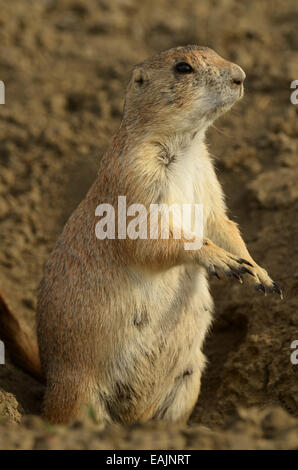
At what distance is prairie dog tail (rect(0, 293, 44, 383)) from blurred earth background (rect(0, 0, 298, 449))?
85mm

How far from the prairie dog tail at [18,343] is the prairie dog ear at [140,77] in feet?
5.76

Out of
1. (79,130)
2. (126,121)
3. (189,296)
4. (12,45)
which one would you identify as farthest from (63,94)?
(189,296)

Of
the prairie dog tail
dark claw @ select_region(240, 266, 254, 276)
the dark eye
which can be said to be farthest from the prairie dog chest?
the prairie dog tail

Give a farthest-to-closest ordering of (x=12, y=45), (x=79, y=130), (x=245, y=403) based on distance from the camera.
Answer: (x=12, y=45) < (x=79, y=130) < (x=245, y=403)

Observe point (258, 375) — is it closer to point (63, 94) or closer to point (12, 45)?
point (63, 94)

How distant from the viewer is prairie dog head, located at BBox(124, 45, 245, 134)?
4.75 m

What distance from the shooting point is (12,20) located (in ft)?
30.5

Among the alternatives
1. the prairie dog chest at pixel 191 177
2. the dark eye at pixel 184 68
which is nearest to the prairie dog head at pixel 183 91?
the dark eye at pixel 184 68

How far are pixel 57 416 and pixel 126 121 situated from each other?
6.52ft

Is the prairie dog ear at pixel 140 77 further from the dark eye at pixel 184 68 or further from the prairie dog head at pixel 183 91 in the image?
the dark eye at pixel 184 68

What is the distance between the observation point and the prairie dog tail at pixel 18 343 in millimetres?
5367

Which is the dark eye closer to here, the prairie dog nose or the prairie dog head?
the prairie dog head

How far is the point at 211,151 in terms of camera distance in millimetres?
7422

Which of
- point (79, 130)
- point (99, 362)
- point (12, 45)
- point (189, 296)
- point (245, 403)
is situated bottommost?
point (245, 403)
